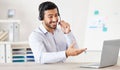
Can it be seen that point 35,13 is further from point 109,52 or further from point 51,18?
point 109,52

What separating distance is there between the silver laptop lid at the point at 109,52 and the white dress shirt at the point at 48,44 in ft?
1.14

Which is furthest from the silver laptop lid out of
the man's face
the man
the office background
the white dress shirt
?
the office background

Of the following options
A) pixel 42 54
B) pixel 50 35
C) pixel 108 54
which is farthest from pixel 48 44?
pixel 108 54

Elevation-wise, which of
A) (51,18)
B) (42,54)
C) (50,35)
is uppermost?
(51,18)

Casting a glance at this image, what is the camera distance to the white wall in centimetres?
398

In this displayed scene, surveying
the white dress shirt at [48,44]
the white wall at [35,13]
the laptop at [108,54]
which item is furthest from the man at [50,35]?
the white wall at [35,13]

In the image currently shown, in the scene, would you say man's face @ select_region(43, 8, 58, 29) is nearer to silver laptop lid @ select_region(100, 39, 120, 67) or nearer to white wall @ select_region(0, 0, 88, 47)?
silver laptop lid @ select_region(100, 39, 120, 67)

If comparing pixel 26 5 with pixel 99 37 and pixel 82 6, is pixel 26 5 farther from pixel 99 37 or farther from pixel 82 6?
pixel 99 37

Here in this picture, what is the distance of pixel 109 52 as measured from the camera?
1.88m

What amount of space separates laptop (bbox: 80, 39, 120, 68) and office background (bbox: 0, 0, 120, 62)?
2013mm

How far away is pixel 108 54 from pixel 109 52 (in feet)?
0.06

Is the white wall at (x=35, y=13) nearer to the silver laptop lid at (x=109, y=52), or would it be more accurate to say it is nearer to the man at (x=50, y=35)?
the man at (x=50, y=35)

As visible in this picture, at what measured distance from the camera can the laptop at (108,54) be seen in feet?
6.03

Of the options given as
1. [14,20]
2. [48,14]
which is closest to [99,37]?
[14,20]
